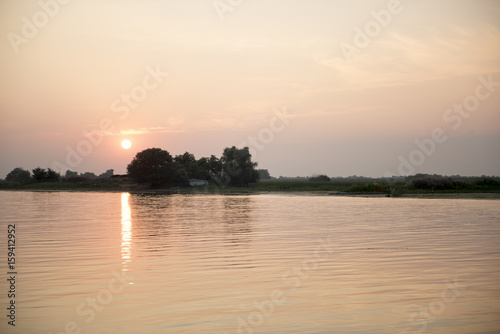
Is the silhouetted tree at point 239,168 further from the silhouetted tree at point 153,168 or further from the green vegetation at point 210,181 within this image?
the silhouetted tree at point 153,168

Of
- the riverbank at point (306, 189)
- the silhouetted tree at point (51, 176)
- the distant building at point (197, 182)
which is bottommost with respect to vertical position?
the riverbank at point (306, 189)

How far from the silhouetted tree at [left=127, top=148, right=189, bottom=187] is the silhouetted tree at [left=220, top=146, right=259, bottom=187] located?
20.1m

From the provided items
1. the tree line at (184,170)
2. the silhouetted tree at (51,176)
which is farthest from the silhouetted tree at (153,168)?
the silhouetted tree at (51,176)

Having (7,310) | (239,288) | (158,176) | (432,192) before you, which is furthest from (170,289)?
(158,176)

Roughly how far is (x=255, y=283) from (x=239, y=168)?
138469 millimetres

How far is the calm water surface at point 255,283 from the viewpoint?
13.0 meters

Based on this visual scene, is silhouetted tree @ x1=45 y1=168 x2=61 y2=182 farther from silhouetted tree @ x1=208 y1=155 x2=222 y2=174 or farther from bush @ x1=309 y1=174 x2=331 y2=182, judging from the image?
bush @ x1=309 y1=174 x2=331 y2=182

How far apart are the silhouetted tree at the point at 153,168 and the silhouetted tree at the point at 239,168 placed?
66.0 feet

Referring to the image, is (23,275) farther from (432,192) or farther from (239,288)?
(432,192)

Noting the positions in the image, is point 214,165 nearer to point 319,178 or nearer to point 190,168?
point 190,168

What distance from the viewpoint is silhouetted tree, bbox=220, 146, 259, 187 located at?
507 ft

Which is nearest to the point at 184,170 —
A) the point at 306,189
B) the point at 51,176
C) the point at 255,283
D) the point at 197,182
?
the point at 197,182

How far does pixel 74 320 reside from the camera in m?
13.2

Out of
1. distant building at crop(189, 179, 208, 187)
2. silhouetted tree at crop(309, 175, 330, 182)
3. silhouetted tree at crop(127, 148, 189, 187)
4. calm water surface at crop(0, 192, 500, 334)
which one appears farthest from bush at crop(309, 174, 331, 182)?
calm water surface at crop(0, 192, 500, 334)
